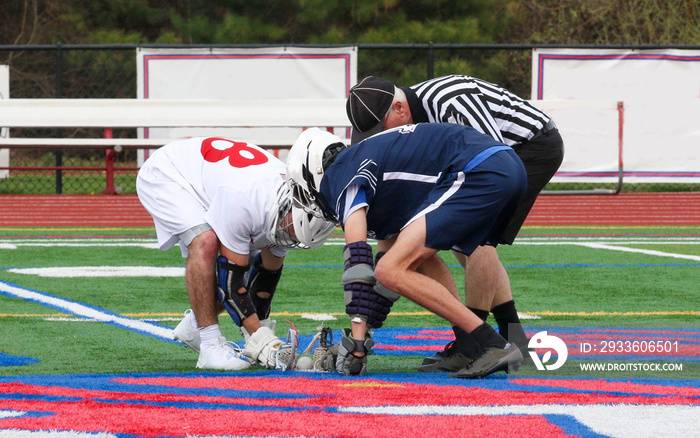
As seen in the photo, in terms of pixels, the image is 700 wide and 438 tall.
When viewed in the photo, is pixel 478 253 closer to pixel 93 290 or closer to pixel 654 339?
pixel 654 339

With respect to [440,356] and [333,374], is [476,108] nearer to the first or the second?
[440,356]

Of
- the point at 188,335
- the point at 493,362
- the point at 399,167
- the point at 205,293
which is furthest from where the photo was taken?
the point at 188,335

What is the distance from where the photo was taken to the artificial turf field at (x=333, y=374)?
127 inches

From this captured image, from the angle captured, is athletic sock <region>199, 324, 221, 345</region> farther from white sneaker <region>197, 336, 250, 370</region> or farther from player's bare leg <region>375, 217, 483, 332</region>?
player's bare leg <region>375, 217, 483, 332</region>

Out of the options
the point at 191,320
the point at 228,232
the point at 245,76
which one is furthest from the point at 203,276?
the point at 245,76

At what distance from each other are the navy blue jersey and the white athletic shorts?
0.92 meters

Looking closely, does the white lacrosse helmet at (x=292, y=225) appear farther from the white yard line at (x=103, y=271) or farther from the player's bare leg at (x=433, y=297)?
the white yard line at (x=103, y=271)

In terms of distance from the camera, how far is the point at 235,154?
5.08 meters

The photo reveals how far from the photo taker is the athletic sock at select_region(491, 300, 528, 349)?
490 cm

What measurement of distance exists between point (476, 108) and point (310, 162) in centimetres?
96

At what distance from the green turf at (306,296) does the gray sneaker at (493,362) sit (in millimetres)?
340

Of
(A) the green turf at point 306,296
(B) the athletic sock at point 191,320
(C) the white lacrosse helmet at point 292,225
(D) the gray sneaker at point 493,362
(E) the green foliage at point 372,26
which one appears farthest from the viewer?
(E) the green foliage at point 372,26

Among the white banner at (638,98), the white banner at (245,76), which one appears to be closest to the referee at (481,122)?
the white banner at (245,76)

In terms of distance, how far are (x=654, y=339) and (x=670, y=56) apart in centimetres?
1178
